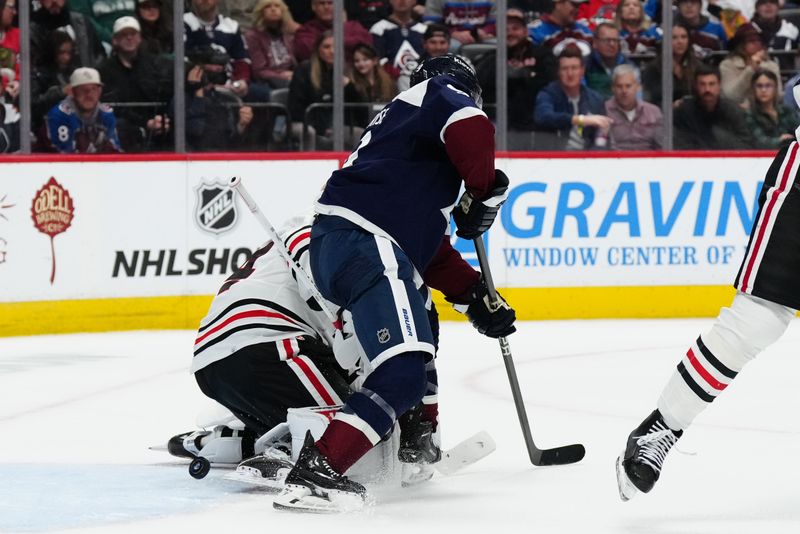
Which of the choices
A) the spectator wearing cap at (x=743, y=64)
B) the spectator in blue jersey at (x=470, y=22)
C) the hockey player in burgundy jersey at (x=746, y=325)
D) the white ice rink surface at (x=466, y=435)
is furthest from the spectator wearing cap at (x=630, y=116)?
the hockey player in burgundy jersey at (x=746, y=325)

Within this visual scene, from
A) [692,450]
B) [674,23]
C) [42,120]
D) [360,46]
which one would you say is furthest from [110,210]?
[692,450]

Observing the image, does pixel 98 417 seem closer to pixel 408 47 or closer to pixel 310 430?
pixel 310 430

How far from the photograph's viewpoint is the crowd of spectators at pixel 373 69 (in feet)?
23.0

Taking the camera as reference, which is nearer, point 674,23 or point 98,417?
point 98,417

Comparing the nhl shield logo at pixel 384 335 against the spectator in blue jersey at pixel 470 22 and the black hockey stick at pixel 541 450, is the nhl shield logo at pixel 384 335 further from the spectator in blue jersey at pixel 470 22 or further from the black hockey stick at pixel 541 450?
the spectator in blue jersey at pixel 470 22

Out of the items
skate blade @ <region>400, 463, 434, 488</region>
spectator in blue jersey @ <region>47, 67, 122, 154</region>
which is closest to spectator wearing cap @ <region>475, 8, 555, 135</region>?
spectator in blue jersey @ <region>47, 67, 122, 154</region>

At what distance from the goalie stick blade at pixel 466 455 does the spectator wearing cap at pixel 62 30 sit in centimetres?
416

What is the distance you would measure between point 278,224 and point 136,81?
105cm

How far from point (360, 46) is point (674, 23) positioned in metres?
1.67

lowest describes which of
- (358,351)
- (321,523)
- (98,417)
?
(98,417)

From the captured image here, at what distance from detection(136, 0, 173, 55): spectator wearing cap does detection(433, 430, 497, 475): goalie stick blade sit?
419cm

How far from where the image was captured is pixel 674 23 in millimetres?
7645

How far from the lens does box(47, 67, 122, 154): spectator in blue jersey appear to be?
6941mm

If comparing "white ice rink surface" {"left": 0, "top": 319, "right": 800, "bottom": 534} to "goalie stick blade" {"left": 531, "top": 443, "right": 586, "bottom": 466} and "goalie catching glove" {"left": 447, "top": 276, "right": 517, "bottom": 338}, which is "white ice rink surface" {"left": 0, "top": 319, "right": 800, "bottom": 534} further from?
"goalie catching glove" {"left": 447, "top": 276, "right": 517, "bottom": 338}
